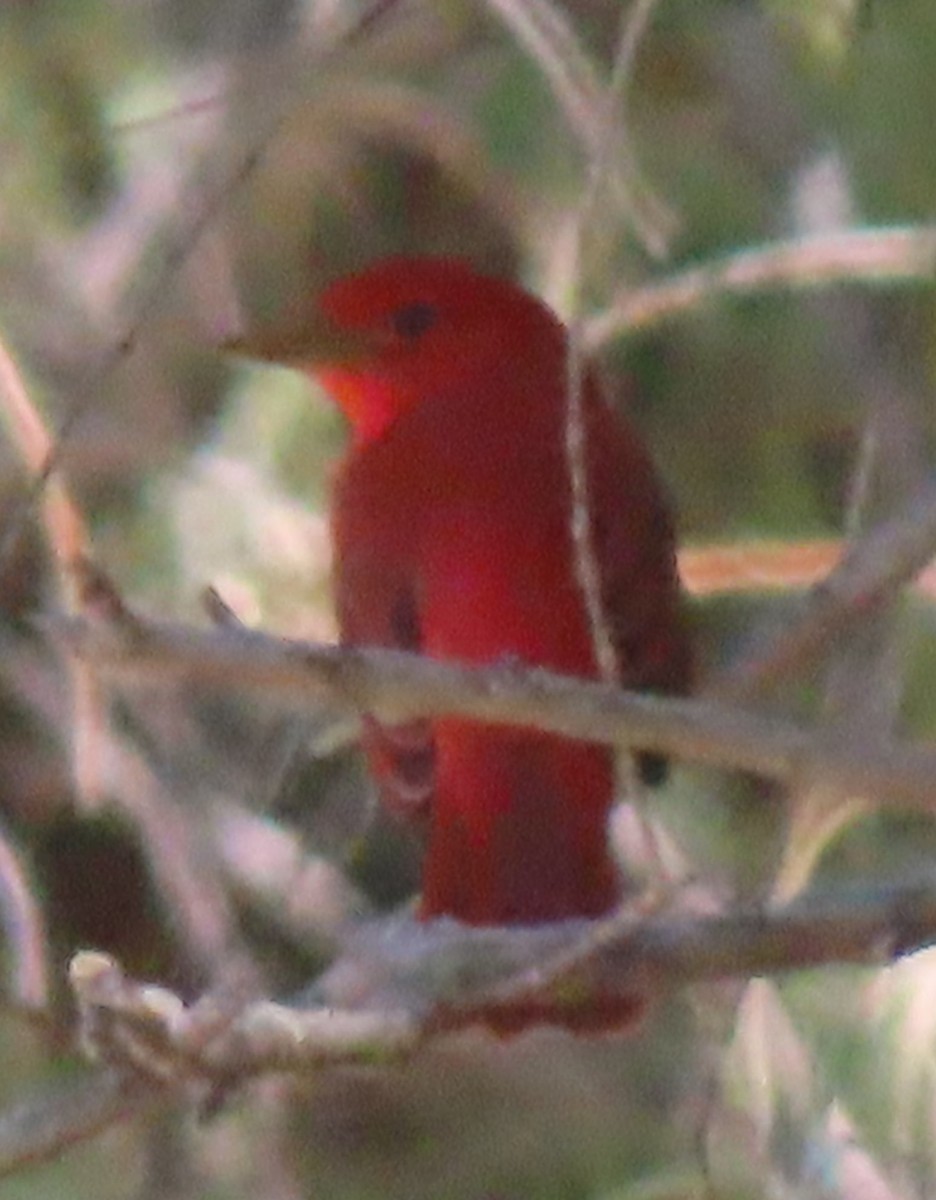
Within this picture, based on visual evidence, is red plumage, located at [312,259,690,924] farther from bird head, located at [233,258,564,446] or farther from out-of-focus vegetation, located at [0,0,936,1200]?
out-of-focus vegetation, located at [0,0,936,1200]

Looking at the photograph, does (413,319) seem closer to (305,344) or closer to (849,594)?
(305,344)

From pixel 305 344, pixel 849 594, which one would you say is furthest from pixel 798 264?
pixel 305 344

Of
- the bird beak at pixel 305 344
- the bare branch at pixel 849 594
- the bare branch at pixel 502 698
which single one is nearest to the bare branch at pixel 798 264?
the bare branch at pixel 849 594

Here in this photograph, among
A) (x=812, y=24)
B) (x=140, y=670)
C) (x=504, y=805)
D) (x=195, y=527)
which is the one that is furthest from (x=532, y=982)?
(x=812, y=24)

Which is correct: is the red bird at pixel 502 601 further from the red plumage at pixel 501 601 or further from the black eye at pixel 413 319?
the black eye at pixel 413 319

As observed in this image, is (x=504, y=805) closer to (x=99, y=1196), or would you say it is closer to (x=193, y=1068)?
(x=193, y=1068)

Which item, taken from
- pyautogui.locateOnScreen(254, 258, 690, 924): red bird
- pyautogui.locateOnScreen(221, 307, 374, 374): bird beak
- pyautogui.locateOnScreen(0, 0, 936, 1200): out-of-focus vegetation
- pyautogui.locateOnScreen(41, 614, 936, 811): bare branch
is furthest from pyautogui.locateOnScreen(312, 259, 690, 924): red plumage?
pyautogui.locateOnScreen(41, 614, 936, 811): bare branch
